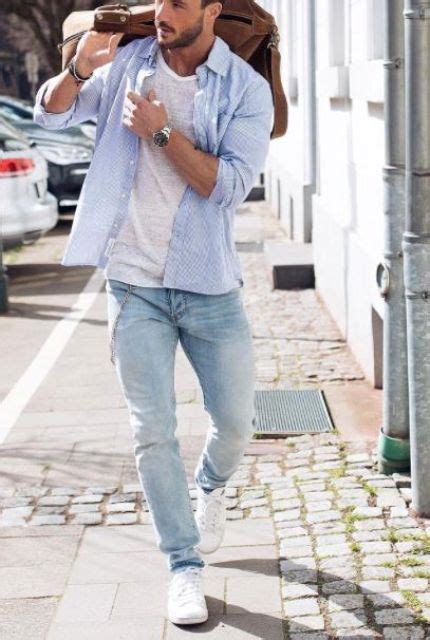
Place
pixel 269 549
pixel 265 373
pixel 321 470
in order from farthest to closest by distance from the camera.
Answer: pixel 265 373
pixel 321 470
pixel 269 549

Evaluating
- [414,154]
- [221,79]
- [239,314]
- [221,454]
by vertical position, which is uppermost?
[221,79]

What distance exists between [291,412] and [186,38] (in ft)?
10.6

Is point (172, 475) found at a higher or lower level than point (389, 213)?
lower

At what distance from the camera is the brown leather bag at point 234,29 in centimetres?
413

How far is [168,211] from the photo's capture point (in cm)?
408

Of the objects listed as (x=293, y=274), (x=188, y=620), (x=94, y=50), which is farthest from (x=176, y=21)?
(x=293, y=274)

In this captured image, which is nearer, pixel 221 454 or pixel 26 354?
pixel 221 454

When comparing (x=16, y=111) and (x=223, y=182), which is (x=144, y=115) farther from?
(x=16, y=111)

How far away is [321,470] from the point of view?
228 inches

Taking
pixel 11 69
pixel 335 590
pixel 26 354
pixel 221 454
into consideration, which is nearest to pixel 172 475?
pixel 221 454

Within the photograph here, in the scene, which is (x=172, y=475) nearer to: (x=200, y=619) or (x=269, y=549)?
(x=200, y=619)

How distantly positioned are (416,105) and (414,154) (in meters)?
0.18

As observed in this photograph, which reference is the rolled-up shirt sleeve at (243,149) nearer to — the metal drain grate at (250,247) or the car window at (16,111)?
the metal drain grate at (250,247)

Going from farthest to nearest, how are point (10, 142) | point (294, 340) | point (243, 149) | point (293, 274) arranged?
point (10, 142), point (293, 274), point (294, 340), point (243, 149)
